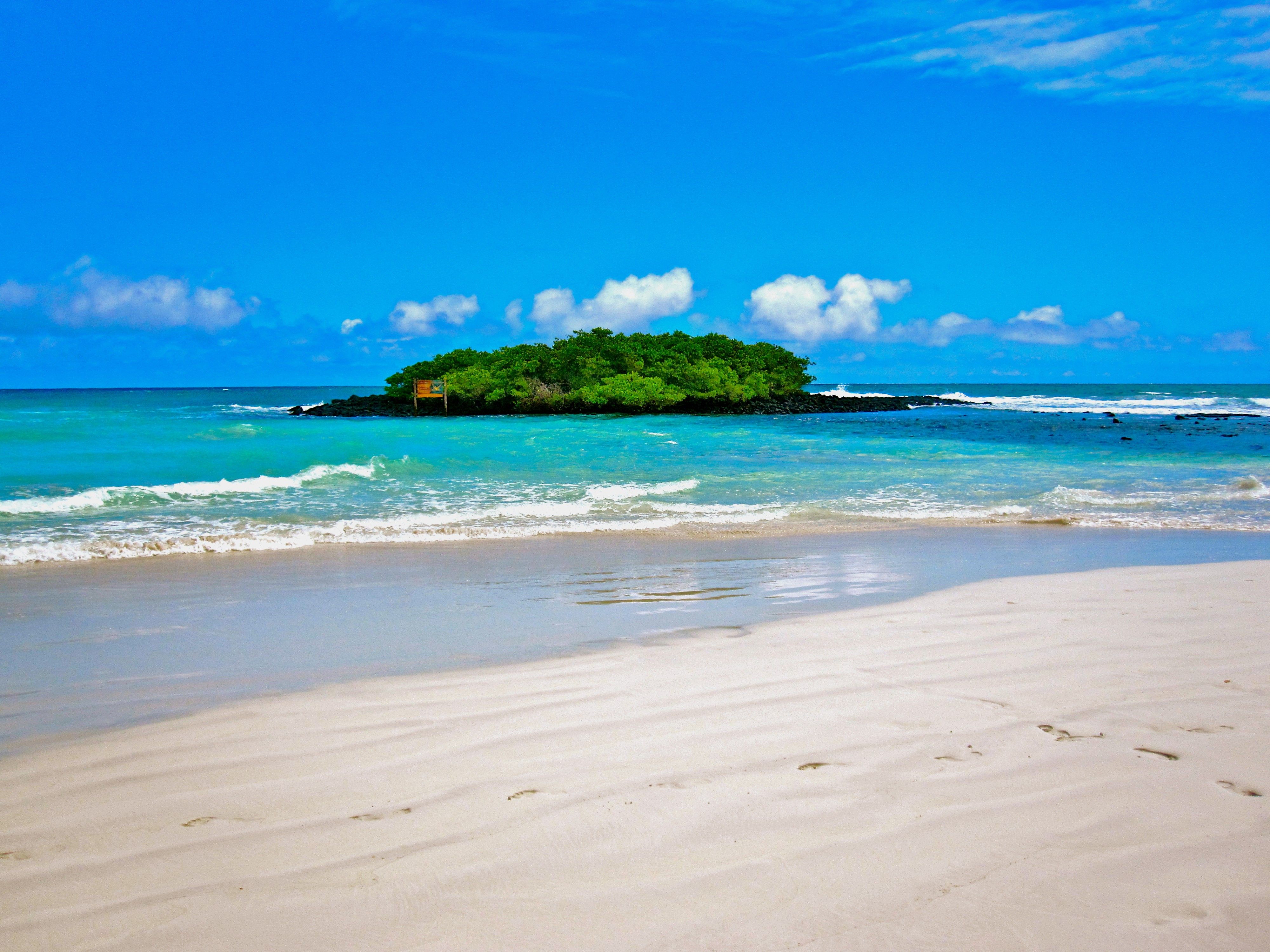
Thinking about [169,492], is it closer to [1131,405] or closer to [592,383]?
[592,383]

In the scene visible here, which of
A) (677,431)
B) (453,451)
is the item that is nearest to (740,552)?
(453,451)

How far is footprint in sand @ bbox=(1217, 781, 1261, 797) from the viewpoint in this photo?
313 centimetres

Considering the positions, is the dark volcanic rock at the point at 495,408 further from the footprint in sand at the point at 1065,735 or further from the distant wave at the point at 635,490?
the footprint in sand at the point at 1065,735

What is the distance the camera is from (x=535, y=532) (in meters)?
11.4

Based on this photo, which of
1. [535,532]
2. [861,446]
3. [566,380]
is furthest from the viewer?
[566,380]

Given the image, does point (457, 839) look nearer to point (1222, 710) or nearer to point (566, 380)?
point (1222, 710)

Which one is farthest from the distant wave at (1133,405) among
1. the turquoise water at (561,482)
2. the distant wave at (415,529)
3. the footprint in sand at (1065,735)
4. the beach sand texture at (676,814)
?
the beach sand texture at (676,814)

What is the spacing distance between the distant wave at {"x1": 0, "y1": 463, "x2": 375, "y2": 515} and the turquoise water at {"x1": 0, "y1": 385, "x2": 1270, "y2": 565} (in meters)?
0.06

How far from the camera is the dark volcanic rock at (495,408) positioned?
55406 mm

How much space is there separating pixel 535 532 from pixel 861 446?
19.8m

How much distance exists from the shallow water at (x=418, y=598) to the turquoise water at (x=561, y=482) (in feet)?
4.33

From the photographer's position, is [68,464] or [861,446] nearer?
[68,464]

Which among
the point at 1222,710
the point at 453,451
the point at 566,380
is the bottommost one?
the point at 1222,710

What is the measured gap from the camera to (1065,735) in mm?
3746
